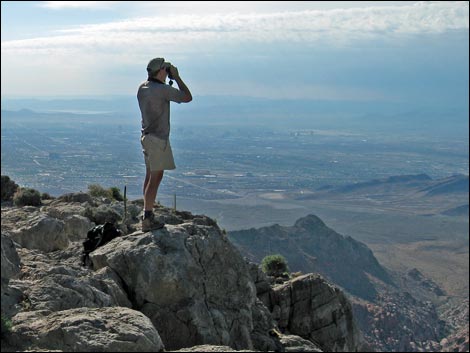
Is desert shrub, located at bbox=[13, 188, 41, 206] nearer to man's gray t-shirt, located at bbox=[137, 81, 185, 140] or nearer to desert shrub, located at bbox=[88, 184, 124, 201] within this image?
desert shrub, located at bbox=[88, 184, 124, 201]

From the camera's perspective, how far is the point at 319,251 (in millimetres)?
102938

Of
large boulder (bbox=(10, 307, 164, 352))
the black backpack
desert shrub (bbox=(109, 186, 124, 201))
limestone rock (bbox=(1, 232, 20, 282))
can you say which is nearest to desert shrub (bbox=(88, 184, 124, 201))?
desert shrub (bbox=(109, 186, 124, 201))

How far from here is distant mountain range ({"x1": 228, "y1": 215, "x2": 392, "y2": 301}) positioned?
3593 inches

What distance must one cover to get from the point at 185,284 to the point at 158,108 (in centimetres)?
312

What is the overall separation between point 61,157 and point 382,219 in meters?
113

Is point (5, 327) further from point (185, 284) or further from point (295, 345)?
point (295, 345)

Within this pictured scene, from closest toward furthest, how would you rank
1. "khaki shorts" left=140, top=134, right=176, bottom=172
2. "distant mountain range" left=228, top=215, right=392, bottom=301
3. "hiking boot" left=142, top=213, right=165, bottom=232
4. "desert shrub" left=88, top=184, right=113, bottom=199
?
"khaki shorts" left=140, top=134, right=176, bottom=172, "hiking boot" left=142, top=213, right=165, bottom=232, "desert shrub" left=88, top=184, right=113, bottom=199, "distant mountain range" left=228, top=215, right=392, bottom=301

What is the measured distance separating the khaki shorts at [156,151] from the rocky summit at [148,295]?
4.22 feet

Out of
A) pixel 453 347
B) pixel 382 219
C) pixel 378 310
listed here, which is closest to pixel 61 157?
pixel 378 310

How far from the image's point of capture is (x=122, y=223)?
16250mm

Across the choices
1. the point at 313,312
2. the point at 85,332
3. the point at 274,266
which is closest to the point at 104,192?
the point at 274,266

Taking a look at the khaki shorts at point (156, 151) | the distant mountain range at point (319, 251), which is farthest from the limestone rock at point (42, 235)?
the distant mountain range at point (319, 251)

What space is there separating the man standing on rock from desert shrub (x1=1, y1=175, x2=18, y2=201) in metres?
11.9

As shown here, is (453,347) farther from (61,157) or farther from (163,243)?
(163,243)
